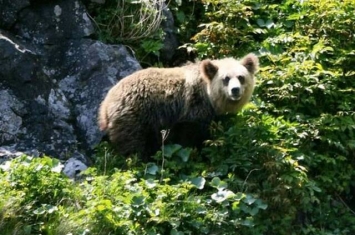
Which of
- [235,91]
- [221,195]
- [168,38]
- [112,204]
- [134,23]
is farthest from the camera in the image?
[168,38]

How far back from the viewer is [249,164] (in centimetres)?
909

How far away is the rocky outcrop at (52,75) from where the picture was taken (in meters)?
9.25

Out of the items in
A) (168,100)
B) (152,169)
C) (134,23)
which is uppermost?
(134,23)

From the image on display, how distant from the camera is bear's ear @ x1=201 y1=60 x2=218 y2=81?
9.75 m

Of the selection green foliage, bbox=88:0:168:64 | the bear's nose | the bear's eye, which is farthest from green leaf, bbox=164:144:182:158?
green foliage, bbox=88:0:168:64

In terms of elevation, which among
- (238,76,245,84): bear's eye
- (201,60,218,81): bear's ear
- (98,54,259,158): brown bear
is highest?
(201,60,218,81): bear's ear

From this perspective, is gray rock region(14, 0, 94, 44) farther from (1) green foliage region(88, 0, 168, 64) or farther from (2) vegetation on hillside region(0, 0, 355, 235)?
(2) vegetation on hillside region(0, 0, 355, 235)

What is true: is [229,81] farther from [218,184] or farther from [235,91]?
[218,184]

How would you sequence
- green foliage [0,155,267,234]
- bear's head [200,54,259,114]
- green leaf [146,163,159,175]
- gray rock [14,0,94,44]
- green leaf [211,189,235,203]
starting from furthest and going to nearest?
1. gray rock [14,0,94,44]
2. bear's head [200,54,259,114]
3. green leaf [146,163,159,175]
4. green leaf [211,189,235,203]
5. green foliage [0,155,267,234]

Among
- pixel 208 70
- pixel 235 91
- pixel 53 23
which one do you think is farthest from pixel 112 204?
pixel 53 23

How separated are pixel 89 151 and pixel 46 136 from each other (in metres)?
0.53

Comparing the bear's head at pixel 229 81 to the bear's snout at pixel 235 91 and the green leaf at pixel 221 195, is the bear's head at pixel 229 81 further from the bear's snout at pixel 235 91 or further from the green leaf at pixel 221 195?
the green leaf at pixel 221 195

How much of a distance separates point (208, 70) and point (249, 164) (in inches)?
50.0

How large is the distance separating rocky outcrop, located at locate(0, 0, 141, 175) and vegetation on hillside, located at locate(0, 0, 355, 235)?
52 cm
